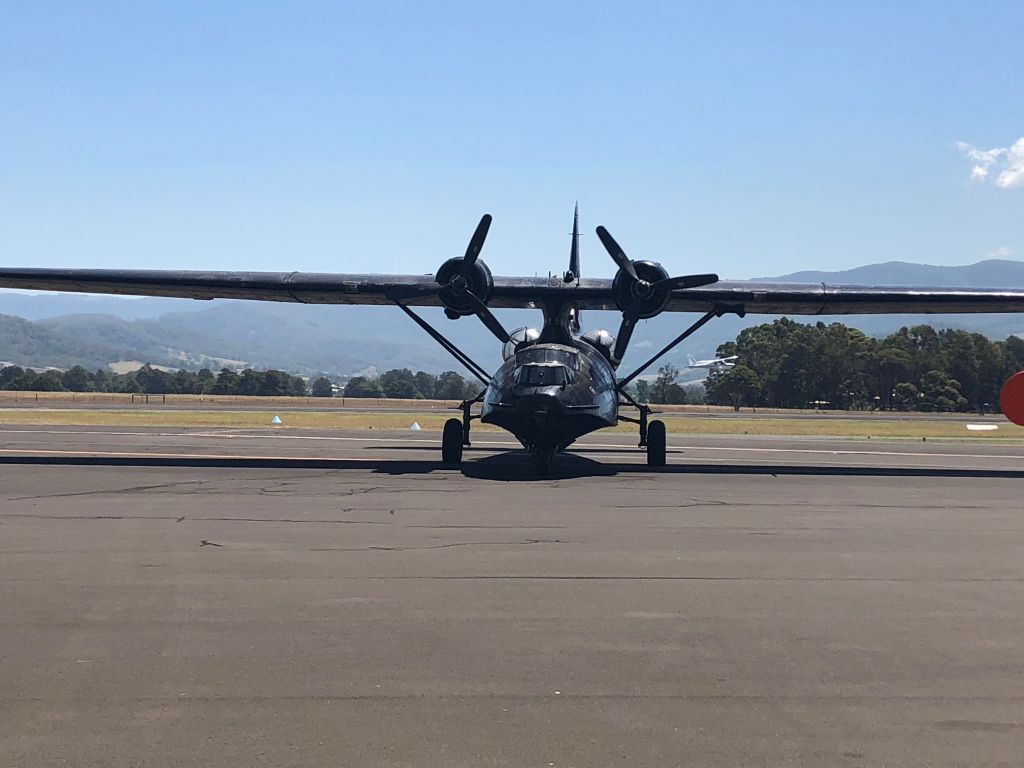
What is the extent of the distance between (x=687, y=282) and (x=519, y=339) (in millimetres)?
4689

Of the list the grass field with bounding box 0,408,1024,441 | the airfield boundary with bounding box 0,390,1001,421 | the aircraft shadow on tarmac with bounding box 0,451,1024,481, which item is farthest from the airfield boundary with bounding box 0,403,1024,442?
the aircraft shadow on tarmac with bounding box 0,451,1024,481

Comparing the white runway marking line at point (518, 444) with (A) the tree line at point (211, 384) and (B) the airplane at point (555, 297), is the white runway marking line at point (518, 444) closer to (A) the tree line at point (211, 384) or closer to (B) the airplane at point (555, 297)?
(B) the airplane at point (555, 297)

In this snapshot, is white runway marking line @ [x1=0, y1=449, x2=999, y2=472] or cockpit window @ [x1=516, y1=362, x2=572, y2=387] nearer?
cockpit window @ [x1=516, y1=362, x2=572, y2=387]

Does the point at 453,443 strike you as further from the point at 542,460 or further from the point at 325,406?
the point at 325,406

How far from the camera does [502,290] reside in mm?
26859

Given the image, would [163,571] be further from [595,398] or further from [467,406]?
[467,406]

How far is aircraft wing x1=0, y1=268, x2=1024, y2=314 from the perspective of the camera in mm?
26875

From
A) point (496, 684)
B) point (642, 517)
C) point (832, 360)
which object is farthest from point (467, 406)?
point (832, 360)

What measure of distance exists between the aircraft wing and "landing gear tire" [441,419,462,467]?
12.2 feet

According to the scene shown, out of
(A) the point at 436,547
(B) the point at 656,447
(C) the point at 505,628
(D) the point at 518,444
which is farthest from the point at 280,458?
(C) the point at 505,628

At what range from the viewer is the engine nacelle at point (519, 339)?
26719 millimetres

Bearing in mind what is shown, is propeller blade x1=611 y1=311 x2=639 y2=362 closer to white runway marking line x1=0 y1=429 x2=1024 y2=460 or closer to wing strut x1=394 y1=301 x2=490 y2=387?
wing strut x1=394 y1=301 x2=490 y2=387

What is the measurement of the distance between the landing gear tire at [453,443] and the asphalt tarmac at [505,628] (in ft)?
21.9

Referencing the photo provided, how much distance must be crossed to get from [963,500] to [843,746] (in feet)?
46.5
